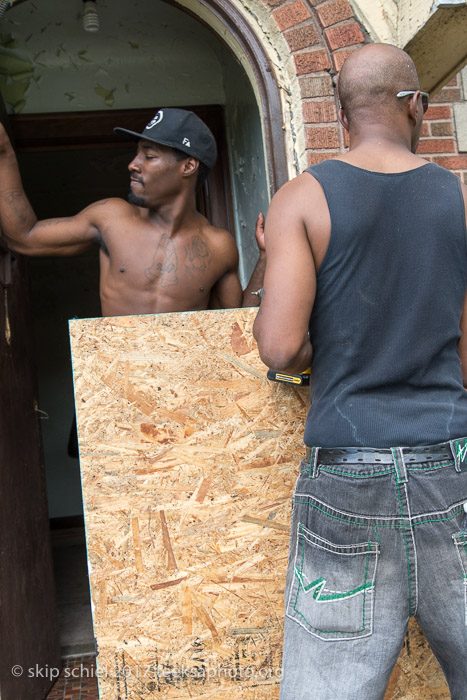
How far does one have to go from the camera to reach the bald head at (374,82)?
171 cm

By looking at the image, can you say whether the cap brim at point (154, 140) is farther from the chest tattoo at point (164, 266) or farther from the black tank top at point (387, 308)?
the black tank top at point (387, 308)

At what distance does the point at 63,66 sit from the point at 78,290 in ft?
10.00

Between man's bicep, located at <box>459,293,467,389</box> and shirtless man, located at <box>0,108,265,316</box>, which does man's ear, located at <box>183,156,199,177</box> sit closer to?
shirtless man, located at <box>0,108,265,316</box>

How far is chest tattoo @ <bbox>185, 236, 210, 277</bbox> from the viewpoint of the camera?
2838mm

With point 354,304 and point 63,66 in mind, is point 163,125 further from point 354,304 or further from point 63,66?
point 63,66

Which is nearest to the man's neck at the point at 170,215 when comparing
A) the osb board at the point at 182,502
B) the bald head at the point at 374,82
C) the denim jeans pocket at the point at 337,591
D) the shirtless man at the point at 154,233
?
the shirtless man at the point at 154,233

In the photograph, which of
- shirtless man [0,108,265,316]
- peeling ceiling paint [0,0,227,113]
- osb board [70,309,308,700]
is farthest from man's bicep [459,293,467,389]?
peeling ceiling paint [0,0,227,113]

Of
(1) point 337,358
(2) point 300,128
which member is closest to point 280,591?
(1) point 337,358

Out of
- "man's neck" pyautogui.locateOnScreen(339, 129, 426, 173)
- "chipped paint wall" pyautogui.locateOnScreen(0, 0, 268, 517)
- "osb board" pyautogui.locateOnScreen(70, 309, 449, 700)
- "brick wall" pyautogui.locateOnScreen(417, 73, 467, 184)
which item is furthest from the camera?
"chipped paint wall" pyautogui.locateOnScreen(0, 0, 268, 517)

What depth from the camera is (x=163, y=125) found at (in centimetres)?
279

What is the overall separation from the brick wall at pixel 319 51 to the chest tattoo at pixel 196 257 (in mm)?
546

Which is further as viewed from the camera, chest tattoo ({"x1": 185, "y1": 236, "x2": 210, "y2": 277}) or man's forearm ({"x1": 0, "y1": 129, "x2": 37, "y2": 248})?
chest tattoo ({"x1": 185, "y1": 236, "x2": 210, "y2": 277})

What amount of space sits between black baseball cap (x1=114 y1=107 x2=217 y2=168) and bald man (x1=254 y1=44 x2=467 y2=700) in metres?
1.27

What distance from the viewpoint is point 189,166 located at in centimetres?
286
